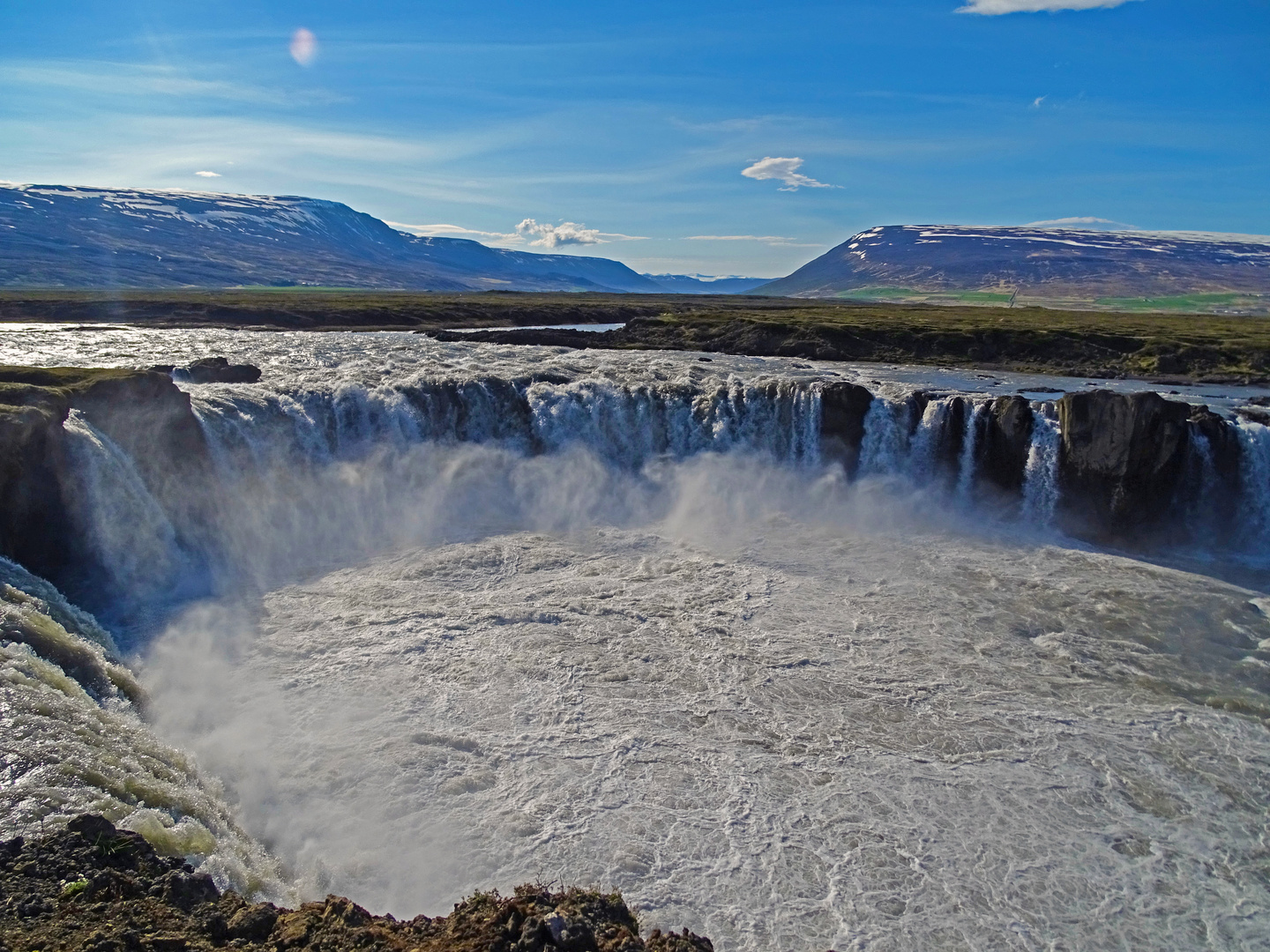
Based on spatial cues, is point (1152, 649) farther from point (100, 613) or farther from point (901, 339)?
point (901, 339)

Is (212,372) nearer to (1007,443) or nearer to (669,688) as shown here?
(669,688)

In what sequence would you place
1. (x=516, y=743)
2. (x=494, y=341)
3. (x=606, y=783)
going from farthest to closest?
(x=494, y=341) < (x=516, y=743) < (x=606, y=783)

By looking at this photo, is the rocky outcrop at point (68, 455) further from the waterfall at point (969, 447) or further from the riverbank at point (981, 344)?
the riverbank at point (981, 344)

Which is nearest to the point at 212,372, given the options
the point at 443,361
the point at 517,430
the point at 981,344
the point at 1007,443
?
the point at 443,361

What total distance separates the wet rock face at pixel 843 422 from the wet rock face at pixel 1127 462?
7.72 meters

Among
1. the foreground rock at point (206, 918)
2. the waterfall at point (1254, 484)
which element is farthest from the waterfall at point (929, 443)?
the foreground rock at point (206, 918)

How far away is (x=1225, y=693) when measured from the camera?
682 inches

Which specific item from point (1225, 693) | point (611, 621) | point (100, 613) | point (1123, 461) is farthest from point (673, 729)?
point (1123, 461)

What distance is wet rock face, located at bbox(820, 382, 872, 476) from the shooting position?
108ft

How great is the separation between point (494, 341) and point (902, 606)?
35.5 m

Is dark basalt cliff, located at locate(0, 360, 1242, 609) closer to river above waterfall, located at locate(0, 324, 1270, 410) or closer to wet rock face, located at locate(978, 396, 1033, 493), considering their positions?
wet rock face, located at locate(978, 396, 1033, 493)

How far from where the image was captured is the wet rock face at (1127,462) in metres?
28.6

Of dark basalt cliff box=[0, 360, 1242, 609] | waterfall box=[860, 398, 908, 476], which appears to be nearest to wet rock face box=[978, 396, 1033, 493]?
dark basalt cliff box=[0, 360, 1242, 609]

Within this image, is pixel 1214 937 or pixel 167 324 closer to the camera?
pixel 1214 937
